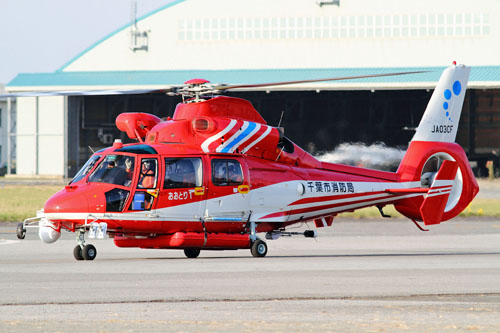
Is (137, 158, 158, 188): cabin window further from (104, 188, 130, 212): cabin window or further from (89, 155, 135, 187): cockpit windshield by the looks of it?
(104, 188, 130, 212): cabin window

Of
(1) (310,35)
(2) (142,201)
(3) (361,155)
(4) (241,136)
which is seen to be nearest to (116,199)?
(2) (142,201)

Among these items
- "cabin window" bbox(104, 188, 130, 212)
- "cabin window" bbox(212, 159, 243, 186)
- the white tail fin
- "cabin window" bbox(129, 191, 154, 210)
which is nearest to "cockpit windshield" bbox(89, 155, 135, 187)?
"cabin window" bbox(104, 188, 130, 212)

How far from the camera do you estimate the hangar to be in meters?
52.8

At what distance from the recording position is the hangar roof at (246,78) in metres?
50.7

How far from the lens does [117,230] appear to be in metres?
17.3

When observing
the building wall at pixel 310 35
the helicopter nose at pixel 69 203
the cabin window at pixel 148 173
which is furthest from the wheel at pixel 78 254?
the building wall at pixel 310 35

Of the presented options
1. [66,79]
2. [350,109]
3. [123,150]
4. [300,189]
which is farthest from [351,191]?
[66,79]

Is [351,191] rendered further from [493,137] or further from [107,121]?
[107,121]

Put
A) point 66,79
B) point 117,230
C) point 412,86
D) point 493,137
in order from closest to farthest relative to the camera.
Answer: point 117,230, point 412,86, point 493,137, point 66,79

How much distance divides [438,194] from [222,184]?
6.26m

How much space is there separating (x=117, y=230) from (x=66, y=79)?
42095 millimetres

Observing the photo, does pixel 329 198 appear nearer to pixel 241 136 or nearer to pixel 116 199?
pixel 241 136

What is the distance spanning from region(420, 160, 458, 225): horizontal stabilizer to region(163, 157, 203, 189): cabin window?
6.45m

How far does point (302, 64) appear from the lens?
178 feet
